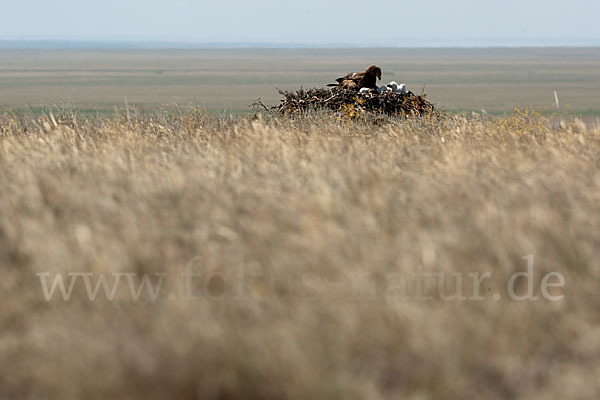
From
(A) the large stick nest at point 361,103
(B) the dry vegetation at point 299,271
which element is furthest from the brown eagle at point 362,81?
(B) the dry vegetation at point 299,271

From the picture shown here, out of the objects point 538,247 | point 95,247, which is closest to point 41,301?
point 95,247

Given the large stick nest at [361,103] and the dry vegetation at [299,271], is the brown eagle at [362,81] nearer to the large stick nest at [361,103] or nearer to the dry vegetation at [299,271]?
the large stick nest at [361,103]

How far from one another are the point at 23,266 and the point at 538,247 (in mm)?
3067

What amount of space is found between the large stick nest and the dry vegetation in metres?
5.32

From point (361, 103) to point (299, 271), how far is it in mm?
8469

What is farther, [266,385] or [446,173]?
[446,173]

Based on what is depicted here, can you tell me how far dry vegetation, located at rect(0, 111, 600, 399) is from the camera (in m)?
3.36

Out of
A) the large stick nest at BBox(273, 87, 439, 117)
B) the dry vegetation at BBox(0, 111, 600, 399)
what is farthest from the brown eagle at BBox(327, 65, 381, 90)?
the dry vegetation at BBox(0, 111, 600, 399)

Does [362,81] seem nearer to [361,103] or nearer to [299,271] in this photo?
[361,103]

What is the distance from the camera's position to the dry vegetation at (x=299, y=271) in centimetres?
336

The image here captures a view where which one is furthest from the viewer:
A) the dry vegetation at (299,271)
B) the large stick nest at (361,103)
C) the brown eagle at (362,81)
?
the brown eagle at (362,81)

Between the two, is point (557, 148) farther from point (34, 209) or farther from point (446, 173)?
point (34, 209)

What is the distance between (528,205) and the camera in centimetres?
539

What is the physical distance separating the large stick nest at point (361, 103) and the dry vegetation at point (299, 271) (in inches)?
209
